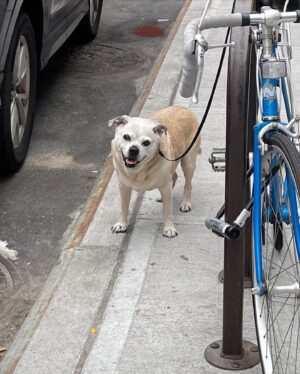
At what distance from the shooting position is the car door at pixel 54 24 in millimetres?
6406

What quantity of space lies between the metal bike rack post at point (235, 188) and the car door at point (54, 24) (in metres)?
2.97

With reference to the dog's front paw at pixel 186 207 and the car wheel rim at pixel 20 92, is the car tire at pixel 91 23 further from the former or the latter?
the dog's front paw at pixel 186 207

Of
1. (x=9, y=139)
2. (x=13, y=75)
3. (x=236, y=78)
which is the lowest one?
(x=9, y=139)

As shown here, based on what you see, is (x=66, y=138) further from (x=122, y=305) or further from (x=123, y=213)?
(x=122, y=305)

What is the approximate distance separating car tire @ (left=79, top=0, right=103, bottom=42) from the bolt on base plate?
5343 millimetres

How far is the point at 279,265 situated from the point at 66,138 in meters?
3.39

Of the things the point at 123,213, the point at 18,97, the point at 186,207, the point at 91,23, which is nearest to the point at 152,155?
Answer: the point at 123,213

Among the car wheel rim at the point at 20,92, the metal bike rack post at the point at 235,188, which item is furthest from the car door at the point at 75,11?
the metal bike rack post at the point at 235,188

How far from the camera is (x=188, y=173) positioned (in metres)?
5.32

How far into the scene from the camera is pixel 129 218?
5.32 meters

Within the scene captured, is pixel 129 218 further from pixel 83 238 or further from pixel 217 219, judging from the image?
pixel 217 219

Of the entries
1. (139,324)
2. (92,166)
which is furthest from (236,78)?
(92,166)

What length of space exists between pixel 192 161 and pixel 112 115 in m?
1.93

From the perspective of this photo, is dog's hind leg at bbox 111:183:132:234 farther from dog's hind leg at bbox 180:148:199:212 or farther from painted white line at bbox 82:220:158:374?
dog's hind leg at bbox 180:148:199:212
